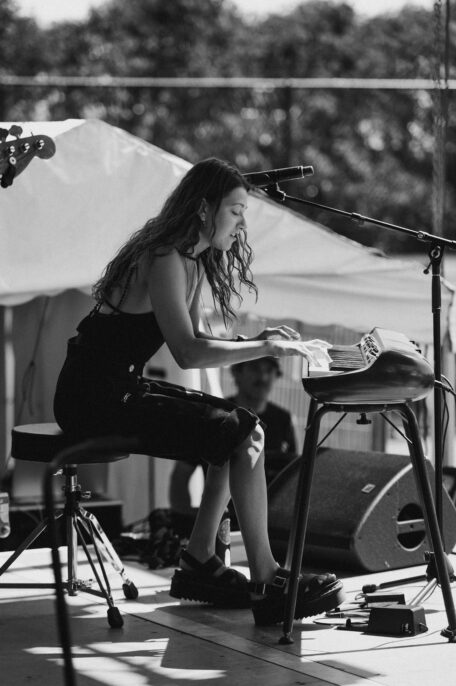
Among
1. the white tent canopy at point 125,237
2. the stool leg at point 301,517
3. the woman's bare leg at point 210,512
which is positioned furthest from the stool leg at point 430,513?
the white tent canopy at point 125,237

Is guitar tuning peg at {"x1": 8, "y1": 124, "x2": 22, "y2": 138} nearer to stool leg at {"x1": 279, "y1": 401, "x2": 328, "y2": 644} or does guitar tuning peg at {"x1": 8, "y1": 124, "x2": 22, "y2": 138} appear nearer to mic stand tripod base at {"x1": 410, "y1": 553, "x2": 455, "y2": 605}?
stool leg at {"x1": 279, "y1": 401, "x2": 328, "y2": 644}

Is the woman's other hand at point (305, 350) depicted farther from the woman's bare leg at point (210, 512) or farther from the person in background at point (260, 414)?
the person in background at point (260, 414)

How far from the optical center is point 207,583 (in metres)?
4.21

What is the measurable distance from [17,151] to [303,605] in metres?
2.43

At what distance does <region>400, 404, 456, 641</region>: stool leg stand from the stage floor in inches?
4.8

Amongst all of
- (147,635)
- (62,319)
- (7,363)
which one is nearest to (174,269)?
(147,635)

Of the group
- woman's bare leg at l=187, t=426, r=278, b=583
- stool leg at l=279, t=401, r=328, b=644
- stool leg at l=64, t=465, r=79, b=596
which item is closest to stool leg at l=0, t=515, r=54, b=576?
stool leg at l=64, t=465, r=79, b=596

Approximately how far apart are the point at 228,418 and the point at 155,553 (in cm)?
165

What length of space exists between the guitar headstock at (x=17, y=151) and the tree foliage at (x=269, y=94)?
31.6 ft

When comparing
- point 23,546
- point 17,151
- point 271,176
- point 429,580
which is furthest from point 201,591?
point 17,151

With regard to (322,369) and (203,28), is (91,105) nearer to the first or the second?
(322,369)

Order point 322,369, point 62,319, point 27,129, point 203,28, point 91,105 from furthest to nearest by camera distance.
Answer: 1. point 203,28
2. point 91,105
3. point 62,319
4. point 27,129
5. point 322,369

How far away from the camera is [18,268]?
5.27 m

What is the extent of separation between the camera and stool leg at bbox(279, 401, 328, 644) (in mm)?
3768
